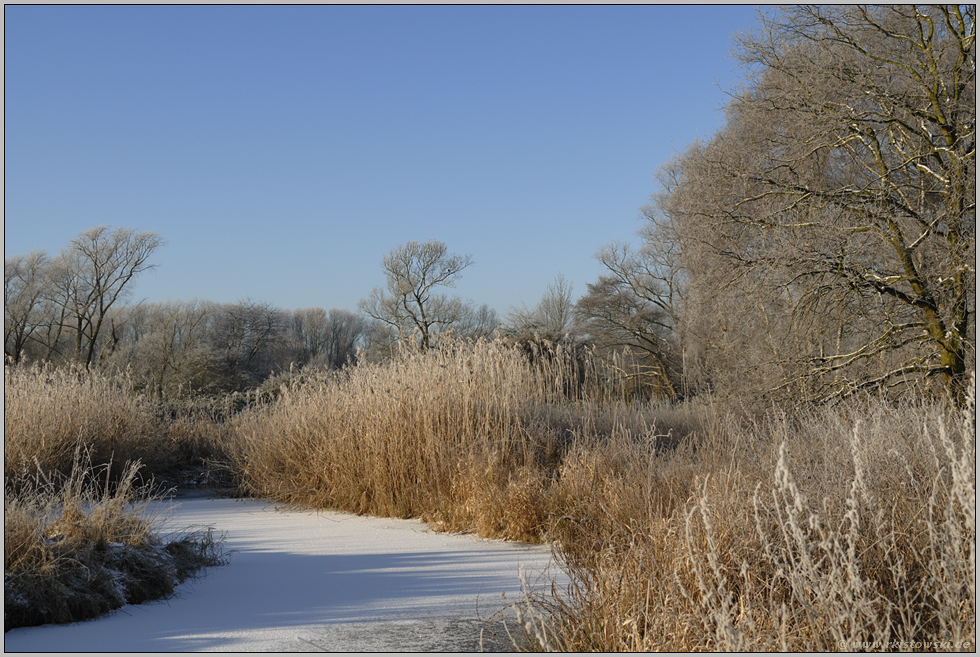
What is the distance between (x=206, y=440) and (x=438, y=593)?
25.7 feet

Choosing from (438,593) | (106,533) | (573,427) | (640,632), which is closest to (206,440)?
(573,427)

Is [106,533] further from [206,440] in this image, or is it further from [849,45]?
[849,45]

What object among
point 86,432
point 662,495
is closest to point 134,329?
point 86,432

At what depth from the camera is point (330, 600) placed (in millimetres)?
3770

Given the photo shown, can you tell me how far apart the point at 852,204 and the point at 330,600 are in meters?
8.83

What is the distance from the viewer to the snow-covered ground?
3.03 meters

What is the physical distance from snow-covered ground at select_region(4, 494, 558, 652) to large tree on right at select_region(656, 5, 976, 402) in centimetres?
618

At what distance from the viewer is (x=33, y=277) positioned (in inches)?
1030

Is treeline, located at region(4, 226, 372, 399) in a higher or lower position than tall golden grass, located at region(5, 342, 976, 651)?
higher

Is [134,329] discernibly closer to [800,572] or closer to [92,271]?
[92,271]


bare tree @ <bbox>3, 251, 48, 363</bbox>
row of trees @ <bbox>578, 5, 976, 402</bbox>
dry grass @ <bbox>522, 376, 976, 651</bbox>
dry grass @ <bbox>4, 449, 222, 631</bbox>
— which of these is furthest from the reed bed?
bare tree @ <bbox>3, 251, 48, 363</bbox>

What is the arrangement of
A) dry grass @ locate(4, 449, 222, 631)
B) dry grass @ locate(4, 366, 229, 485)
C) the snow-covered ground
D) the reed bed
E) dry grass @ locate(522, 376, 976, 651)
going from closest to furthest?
dry grass @ locate(522, 376, 976, 651)
the snow-covered ground
dry grass @ locate(4, 449, 222, 631)
the reed bed
dry grass @ locate(4, 366, 229, 485)

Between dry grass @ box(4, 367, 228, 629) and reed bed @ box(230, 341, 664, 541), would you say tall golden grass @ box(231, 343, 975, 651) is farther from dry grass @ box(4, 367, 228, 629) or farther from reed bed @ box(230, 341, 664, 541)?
dry grass @ box(4, 367, 228, 629)

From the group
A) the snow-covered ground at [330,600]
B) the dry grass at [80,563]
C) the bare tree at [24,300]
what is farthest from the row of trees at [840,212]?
the bare tree at [24,300]
